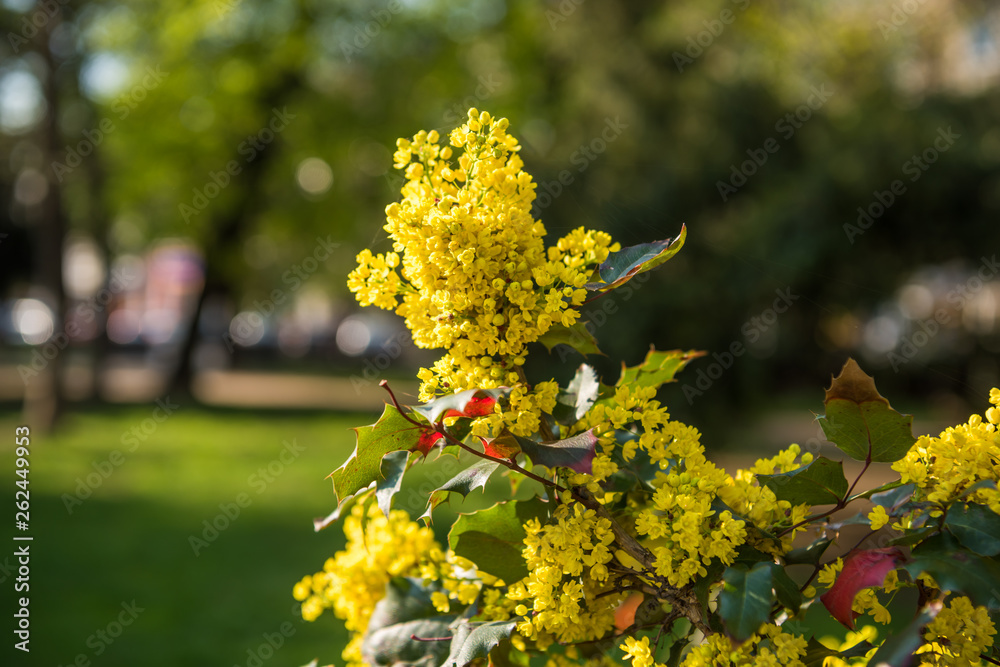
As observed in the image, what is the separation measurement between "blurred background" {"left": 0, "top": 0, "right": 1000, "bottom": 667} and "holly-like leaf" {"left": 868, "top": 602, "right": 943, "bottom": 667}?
611mm

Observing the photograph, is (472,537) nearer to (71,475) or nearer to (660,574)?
(660,574)

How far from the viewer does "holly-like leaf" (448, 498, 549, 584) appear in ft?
3.91

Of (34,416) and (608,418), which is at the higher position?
(608,418)

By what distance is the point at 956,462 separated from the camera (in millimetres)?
1005

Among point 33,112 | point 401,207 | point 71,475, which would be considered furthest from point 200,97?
point 401,207

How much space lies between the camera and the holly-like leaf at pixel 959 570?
34.5 inches

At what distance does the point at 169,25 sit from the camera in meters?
13.6

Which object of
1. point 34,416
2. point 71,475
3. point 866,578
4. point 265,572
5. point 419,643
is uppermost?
point 866,578

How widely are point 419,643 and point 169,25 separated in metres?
14.7

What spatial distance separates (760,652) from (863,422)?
1.13ft

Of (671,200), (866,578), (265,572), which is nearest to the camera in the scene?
(866,578)

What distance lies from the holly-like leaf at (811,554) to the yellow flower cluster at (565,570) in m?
0.26

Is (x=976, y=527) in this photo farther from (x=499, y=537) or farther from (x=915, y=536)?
(x=499, y=537)

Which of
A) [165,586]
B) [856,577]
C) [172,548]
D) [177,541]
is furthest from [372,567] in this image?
[177,541]
